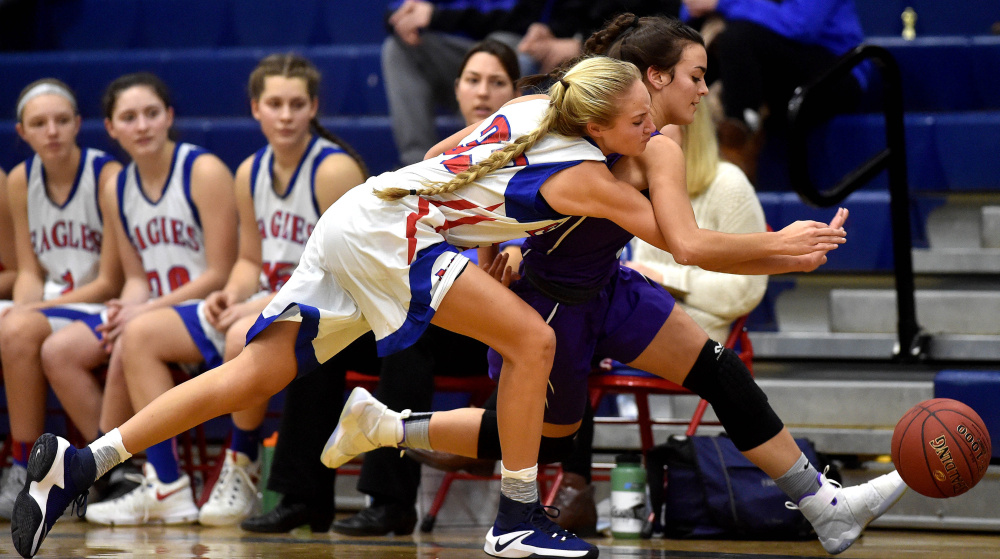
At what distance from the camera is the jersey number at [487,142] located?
2539 mm

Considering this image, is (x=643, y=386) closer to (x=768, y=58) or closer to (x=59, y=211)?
(x=768, y=58)

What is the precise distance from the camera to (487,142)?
256 cm

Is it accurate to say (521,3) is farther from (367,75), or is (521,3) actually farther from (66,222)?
(66,222)

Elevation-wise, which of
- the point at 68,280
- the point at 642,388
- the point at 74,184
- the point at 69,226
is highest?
the point at 74,184

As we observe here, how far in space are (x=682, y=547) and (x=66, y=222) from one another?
9.01 ft

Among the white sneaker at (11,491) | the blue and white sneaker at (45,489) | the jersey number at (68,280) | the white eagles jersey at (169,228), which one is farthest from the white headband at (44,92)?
the blue and white sneaker at (45,489)

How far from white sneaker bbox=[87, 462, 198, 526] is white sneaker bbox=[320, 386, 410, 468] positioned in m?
0.91

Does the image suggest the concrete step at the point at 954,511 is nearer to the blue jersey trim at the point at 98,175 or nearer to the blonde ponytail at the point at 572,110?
the blonde ponytail at the point at 572,110

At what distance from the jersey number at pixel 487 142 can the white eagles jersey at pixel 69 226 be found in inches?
91.6

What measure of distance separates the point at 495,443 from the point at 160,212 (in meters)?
1.87

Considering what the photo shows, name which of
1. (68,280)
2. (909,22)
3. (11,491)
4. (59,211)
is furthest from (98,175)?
(909,22)

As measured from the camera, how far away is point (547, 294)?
8.98ft

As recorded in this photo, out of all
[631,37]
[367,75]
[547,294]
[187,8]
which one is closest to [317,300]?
[547,294]

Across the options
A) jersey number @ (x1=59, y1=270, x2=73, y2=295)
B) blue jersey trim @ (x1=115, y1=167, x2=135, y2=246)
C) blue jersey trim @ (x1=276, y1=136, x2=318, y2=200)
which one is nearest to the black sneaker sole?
blue jersey trim @ (x1=276, y1=136, x2=318, y2=200)
